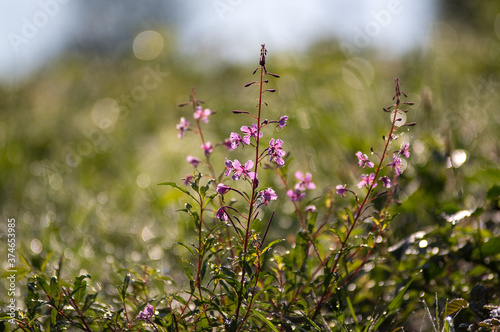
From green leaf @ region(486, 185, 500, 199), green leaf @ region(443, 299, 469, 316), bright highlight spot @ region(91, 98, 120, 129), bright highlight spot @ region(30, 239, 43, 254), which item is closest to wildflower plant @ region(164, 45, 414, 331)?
green leaf @ region(443, 299, 469, 316)

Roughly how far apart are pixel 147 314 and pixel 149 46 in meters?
6.44

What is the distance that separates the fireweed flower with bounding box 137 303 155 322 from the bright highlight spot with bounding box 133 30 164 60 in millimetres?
5536

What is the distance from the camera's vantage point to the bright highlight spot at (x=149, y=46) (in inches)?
258

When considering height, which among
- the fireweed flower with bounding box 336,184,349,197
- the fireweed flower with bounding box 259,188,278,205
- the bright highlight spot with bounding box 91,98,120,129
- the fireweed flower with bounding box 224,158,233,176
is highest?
the bright highlight spot with bounding box 91,98,120,129

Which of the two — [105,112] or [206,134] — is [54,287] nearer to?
[206,134]

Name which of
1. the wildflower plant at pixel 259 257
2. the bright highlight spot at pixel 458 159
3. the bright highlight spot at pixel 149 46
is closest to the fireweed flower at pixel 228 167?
the wildflower plant at pixel 259 257

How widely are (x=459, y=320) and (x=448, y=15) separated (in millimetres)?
17941

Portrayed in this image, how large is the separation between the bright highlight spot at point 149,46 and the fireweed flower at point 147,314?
5.54 metres

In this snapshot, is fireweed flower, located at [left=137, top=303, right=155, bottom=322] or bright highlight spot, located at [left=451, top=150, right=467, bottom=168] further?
bright highlight spot, located at [left=451, top=150, right=467, bottom=168]

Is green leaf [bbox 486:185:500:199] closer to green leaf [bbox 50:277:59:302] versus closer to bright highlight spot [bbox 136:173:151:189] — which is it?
green leaf [bbox 50:277:59:302]

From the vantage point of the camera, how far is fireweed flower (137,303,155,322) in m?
1.12

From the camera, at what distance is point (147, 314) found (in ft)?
3.74

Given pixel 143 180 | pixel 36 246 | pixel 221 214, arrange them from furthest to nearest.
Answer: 1. pixel 143 180
2. pixel 36 246
3. pixel 221 214

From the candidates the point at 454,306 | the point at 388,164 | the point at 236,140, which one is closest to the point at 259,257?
the point at 236,140
